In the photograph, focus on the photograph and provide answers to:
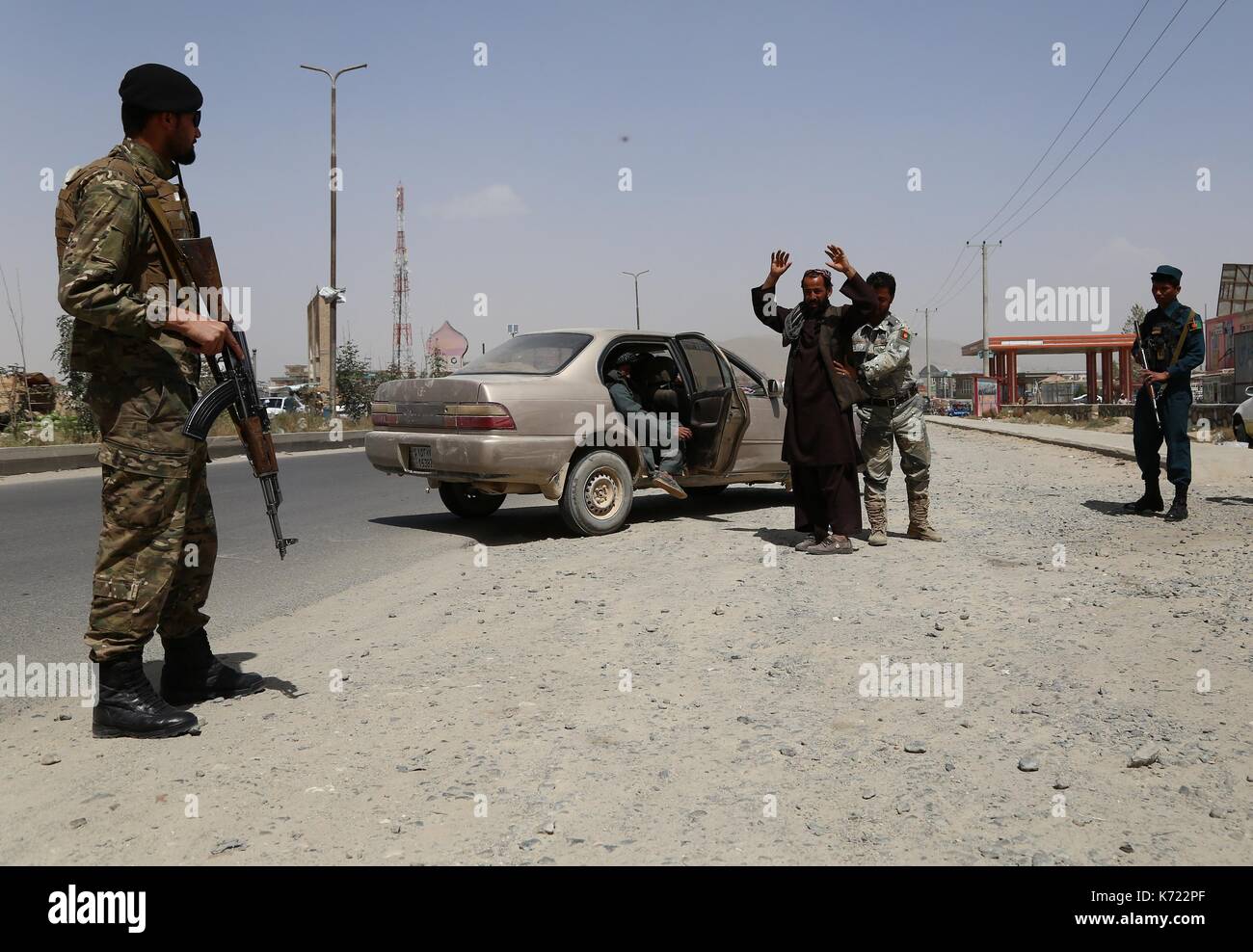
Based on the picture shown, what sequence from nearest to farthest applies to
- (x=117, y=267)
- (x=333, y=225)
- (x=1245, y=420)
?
(x=117, y=267) < (x=1245, y=420) < (x=333, y=225)

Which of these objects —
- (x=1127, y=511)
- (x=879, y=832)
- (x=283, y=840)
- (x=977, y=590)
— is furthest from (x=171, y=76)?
(x=1127, y=511)

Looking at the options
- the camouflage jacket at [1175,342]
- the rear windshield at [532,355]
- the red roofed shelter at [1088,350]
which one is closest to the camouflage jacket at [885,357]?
the rear windshield at [532,355]

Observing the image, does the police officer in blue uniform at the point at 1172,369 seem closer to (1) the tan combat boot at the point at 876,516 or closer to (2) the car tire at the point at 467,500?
(1) the tan combat boot at the point at 876,516

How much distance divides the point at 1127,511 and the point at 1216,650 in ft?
16.5

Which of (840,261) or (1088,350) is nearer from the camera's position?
(840,261)

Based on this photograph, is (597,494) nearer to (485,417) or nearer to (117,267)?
(485,417)

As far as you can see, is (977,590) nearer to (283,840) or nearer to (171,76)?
(283,840)

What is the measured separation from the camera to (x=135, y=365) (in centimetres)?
332

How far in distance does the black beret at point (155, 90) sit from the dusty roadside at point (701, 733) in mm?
2118

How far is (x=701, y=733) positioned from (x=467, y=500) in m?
6.25

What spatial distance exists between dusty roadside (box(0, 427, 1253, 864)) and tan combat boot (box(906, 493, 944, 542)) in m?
1.10

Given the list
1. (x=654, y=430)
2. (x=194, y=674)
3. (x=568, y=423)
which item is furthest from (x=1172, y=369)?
(x=194, y=674)

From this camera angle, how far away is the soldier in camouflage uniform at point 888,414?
23.0 feet

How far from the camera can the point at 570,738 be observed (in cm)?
344
